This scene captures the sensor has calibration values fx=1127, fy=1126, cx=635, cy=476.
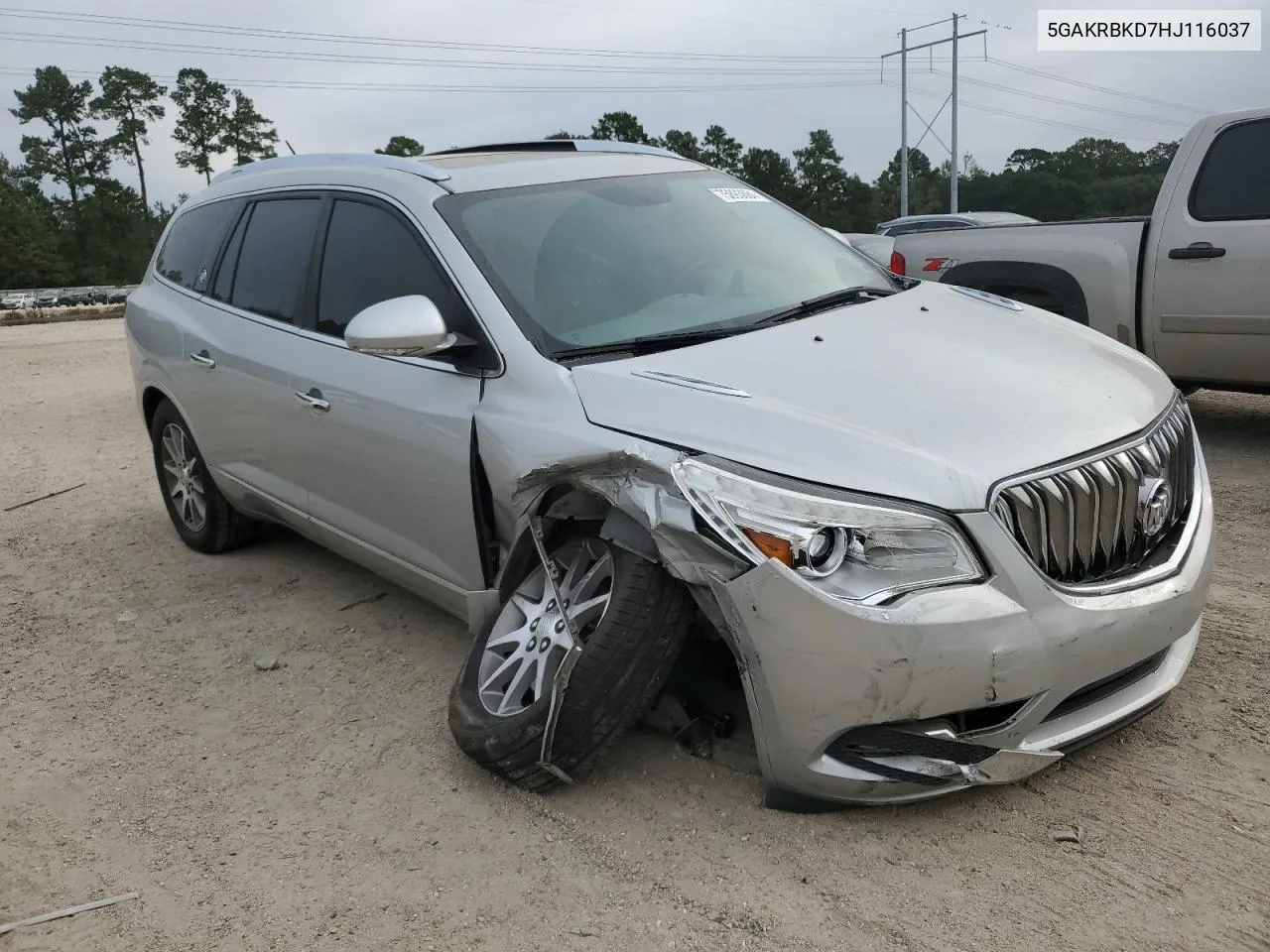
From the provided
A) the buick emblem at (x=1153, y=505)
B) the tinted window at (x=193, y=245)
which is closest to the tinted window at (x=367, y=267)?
the tinted window at (x=193, y=245)

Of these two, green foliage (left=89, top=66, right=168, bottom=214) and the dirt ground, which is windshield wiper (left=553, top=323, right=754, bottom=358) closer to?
the dirt ground

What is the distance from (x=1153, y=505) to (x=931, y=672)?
2.79 feet

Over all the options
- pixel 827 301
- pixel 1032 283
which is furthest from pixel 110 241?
pixel 827 301

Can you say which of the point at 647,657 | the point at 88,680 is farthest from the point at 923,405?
the point at 88,680

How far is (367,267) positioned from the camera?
13.1ft

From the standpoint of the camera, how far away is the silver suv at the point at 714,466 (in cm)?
257

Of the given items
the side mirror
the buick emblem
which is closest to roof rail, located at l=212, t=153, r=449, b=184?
the side mirror

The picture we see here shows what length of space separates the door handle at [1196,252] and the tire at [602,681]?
4.73 meters

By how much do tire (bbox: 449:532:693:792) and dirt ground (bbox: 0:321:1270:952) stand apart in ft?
0.52

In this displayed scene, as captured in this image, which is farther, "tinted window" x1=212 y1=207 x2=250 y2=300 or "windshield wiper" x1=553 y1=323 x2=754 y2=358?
"tinted window" x1=212 y1=207 x2=250 y2=300

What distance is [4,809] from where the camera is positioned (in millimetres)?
3314

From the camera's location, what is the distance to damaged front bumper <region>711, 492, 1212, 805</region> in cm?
252

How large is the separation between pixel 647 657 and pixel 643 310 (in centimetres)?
117

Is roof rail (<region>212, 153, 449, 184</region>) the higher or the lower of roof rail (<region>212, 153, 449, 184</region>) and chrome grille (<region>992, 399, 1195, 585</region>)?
the higher
